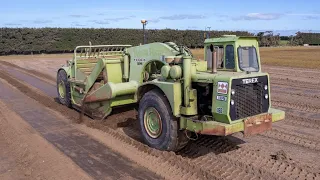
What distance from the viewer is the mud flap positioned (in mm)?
5199

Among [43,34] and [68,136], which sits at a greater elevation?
[43,34]

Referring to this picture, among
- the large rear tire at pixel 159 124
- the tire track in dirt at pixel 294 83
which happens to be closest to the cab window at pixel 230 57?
the large rear tire at pixel 159 124

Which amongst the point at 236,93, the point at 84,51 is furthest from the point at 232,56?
the point at 84,51

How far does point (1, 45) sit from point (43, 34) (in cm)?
433

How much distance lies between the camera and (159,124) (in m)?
5.89

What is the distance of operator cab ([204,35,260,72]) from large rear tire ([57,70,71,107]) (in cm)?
500

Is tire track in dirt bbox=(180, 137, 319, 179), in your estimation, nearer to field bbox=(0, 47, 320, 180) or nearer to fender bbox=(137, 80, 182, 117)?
field bbox=(0, 47, 320, 180)

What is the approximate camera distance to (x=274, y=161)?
546cm

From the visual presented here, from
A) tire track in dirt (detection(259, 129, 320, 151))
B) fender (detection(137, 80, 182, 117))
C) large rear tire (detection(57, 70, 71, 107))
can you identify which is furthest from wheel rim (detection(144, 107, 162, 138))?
large rear tire (detection(57, 70, 71, 107))

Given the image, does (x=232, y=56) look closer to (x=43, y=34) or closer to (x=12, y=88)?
(x=12, y=88)

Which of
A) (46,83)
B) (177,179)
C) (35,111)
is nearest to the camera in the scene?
(177,179)

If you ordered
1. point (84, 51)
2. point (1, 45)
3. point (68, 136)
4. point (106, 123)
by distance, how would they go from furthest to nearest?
point (1, 45), point (84, 51), point (106, 123), point (68, 136)

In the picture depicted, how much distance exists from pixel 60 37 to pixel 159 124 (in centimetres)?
3435

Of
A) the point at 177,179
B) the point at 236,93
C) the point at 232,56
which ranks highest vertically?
the point at 232,56
